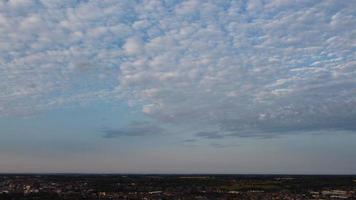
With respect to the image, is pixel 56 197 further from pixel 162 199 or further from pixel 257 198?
pixel 257 198

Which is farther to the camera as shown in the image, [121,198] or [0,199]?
[121,198]

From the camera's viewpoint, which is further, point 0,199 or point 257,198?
point 257,198

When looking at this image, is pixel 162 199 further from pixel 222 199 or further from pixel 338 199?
pixel 338 199

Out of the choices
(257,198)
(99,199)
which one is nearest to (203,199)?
(257,198)

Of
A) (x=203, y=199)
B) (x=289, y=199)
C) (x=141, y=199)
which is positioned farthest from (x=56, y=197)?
(x=289, y=199)

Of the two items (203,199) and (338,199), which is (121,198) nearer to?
(203,199)

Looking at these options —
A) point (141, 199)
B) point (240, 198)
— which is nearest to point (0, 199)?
point (141, 199)
